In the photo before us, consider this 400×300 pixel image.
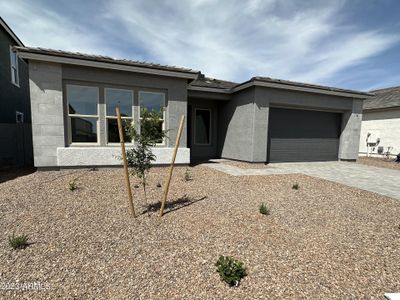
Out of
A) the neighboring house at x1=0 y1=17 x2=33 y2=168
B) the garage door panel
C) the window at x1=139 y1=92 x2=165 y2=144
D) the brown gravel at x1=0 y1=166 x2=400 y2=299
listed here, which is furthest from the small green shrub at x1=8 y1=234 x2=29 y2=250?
the garage door panel

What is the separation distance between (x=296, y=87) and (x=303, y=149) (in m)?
3.69

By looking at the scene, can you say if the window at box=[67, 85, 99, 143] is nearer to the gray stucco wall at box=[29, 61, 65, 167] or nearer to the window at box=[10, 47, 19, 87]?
the gray stucco wall at box=[29, 61, 65, 167]

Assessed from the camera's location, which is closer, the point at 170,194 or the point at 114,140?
the point at 170,194

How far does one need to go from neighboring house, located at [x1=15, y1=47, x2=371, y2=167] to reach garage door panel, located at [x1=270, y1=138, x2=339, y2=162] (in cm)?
6

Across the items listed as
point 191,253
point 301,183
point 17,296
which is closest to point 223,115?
point 301,183

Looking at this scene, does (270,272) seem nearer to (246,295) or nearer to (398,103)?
(246,295)

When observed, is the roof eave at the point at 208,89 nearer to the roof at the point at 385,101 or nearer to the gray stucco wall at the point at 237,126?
the gray stucco wall at the point at 237,126

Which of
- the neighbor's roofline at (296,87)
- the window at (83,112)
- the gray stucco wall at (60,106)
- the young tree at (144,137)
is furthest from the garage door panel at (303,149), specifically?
the window at (83,112)

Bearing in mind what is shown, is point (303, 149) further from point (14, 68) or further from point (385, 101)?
point (14, 68)

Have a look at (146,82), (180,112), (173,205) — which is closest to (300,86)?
(180,112)

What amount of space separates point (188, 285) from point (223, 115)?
10.8 m

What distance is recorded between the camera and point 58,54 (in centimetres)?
690

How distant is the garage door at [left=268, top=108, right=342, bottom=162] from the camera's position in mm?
11164

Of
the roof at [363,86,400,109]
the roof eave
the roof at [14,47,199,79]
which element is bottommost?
the roof eave
